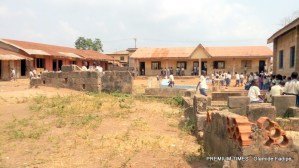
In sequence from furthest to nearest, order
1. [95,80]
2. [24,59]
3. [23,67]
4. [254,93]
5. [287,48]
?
1. [23,67]
2. [24,59]
3. [95,80]
4. [287,48]
5. [254,93]

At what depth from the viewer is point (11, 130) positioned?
794cm

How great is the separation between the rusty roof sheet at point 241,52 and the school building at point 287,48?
1410 cm

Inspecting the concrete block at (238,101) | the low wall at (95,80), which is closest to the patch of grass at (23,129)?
the concrete block at (238,101)

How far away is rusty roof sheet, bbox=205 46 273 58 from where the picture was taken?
109 feet

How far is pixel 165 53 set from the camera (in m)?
36.4

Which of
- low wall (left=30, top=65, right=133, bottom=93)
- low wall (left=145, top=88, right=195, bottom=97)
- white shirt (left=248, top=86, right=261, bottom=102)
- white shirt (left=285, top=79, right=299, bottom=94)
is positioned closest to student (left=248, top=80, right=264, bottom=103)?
white shirt (left=248, top=86, right=261, bottom=102)

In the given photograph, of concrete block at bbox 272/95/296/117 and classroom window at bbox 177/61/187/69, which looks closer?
concrete block at bbox 272/95/296/117

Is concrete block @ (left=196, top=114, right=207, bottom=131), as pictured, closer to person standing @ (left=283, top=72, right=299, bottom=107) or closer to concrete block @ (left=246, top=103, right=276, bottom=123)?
concrete block @ (left=246, top=103, right=276, bottom=123)

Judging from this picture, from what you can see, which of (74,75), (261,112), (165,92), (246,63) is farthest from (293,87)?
(246,63)

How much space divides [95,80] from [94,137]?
965cm

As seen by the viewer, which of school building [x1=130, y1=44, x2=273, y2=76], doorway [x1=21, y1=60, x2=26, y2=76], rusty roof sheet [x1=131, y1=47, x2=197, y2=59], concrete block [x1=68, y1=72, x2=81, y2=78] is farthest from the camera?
rusty roof sheet [x1=131, y1=47, x2=197, y2=59]

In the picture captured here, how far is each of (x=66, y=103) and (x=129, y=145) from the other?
22.0ft

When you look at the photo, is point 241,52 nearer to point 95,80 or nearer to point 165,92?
point 165,92

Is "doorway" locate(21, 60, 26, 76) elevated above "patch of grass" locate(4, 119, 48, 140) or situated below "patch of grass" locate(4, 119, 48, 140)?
above
